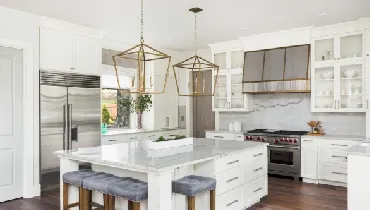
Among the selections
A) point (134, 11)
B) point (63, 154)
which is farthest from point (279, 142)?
point (63, 154)

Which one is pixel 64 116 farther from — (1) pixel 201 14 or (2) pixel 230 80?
(2) pixel 230 80

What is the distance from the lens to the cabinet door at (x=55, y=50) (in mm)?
4984

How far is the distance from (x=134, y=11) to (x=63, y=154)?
7.73 ft

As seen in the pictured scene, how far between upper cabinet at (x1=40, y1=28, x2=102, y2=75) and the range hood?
3.04 meters

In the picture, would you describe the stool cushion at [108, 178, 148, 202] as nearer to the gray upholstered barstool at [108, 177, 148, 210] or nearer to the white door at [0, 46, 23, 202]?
the gray upholstered barstool at [108, 177, 148, 210]

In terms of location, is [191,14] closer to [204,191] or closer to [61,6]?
[61,6]

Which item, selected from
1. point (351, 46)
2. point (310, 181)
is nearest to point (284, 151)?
point (310, 181)

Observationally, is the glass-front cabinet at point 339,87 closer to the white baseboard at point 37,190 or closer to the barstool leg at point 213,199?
the barstool leg at point 213,199

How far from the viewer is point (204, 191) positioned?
3.15 metres

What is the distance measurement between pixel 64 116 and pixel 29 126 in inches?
23.4

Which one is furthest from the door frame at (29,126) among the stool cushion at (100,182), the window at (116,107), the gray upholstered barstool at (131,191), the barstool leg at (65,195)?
the gray upholstered barstool at (131,191)

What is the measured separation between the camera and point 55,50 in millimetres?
5141

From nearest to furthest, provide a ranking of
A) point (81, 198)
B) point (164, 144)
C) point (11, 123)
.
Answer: point (81, 198)
point (164, 144)
point (11, 123)

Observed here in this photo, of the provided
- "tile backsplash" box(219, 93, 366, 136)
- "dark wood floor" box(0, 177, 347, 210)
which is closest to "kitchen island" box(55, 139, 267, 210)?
"dark wood floor" box(0, 177, 347, 210)
